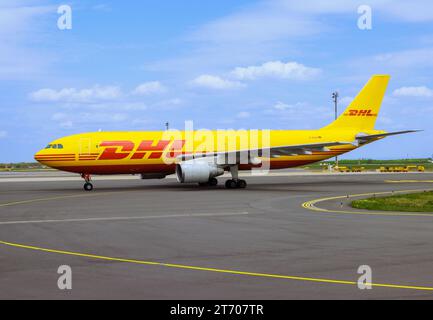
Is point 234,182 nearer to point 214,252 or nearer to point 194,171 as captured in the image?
point 194,171

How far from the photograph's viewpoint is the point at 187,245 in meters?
16.0

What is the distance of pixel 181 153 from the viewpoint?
42188 mm

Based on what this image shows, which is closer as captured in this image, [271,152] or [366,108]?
[271,152]

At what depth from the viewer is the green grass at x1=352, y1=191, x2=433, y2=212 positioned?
83.7 feet

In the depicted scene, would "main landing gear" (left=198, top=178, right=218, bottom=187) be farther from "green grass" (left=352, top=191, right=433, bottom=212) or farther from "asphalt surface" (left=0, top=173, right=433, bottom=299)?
"asphalt surface" (left=0, top=173, right=433, bottom=299)

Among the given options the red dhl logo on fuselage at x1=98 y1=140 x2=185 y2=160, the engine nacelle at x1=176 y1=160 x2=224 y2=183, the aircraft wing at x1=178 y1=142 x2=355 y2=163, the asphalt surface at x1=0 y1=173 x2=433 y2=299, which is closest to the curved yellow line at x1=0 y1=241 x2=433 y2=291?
the asphalt surface at x1=0 y1=173 x2=433 y2=299

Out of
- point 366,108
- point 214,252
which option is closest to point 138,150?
point 366,108

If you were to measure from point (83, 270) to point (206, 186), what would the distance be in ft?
105

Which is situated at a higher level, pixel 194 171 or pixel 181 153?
pixel 181 153

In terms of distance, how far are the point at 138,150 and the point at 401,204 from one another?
65.8 ft

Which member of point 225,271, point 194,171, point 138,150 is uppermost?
point 138,150

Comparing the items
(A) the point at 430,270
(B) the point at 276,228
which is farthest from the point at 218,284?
(B) the point at 276,228

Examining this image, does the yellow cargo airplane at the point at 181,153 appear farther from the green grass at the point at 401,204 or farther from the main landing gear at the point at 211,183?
the green grass at the point at 401,204

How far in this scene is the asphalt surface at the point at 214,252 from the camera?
10570mm
